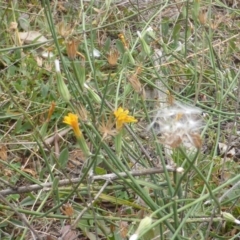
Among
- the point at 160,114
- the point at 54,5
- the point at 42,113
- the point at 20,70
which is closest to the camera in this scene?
the point at 160,114

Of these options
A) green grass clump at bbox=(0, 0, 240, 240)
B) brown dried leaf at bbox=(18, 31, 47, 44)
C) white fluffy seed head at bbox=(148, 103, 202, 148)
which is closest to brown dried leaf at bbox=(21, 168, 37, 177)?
green grass clump at bbox=(0, 0, 240, 240)

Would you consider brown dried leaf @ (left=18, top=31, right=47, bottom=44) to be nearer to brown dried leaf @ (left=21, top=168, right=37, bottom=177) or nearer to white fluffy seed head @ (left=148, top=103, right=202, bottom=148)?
brown dried leaf @ (left=21, top=168, right=37, bottom=177)

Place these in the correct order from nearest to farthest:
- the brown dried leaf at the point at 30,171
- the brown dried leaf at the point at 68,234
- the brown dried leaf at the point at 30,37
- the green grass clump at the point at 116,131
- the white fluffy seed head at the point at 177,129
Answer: the white fluffy seed head at the point at 177,129, the green grass clump at the point at 116,131, the brown dried leaf at the point at 68,234, the brown dried leaf at the point at 30,171, the brown dried leaf at the point at 30,37

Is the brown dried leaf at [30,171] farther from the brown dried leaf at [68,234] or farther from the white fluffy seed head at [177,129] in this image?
the white fluffy seed head at [177,129]

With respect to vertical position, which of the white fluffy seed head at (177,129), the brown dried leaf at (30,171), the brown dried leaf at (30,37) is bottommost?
the brown dried leaf at (30,171)

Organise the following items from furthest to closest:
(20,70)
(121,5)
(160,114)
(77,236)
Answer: (121,5)
(20,70)
(77,236)
(160,114)

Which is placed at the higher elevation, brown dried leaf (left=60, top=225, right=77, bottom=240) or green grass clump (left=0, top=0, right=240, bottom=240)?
green grass clump (left=0, top=0, right=240, bottom=240)

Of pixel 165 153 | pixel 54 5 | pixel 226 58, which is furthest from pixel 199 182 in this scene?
pixel 54 5

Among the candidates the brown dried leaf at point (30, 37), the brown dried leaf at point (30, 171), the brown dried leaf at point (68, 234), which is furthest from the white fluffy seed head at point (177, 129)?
the brown dried leaf at point (30, 37)

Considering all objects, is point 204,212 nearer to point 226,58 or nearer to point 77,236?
point 77,236

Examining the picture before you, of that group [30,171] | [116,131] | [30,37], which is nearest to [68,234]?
[30,171]

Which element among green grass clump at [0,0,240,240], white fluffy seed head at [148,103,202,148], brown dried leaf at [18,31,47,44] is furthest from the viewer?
brown dried leaf at [18,31,47,44]
